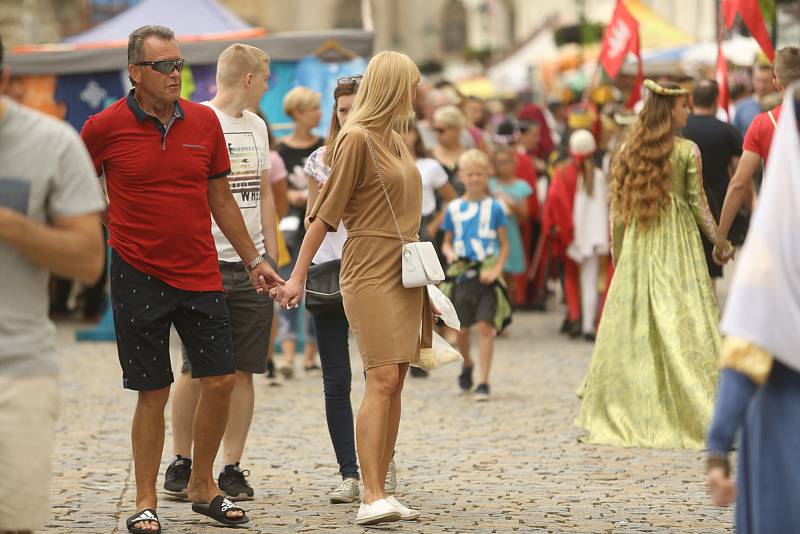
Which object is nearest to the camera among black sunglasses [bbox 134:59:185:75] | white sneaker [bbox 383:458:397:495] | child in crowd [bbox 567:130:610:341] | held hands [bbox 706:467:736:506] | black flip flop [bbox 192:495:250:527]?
held hands [bbox 706:467:736:506]

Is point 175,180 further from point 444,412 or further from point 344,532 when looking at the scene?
point 444,412

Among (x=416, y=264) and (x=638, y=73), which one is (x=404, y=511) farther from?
(x=638, y=73)

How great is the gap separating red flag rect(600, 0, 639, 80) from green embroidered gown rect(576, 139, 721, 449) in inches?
215

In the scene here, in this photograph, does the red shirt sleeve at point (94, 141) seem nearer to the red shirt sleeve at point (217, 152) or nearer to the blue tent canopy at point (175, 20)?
the red shirt sleeve at point (217, 152)

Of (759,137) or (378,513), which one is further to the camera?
(759,137)

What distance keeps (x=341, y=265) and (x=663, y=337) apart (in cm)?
260

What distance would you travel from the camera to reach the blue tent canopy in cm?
1537

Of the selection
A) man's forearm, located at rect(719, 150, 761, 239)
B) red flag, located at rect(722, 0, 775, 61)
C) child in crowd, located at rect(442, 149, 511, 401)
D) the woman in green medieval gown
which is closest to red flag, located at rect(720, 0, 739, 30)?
red flag, located at rect(722, 0, 775, 61)

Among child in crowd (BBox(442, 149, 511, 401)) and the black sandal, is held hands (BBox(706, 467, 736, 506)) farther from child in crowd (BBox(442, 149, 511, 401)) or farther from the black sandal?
child in crowd (BBox(442, 149, 511, 401))

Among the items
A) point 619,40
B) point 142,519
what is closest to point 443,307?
point 142,519

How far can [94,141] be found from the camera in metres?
5.78

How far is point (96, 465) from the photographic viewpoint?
7.75 meters

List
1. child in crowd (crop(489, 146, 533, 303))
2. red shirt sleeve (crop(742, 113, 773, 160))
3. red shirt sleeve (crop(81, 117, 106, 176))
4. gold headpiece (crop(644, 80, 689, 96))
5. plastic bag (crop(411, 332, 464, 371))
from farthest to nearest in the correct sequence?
child in crowd (crop(489, 146, 533, 303)) → gold headpiece (crop(644, 80, 689, 96)) → red shirt sleeve (crop(742, 113, 773, 160)) → plastic bag (crop(411, 332, 464, 371)) → red shirt sleeve (crop(81, 117, 106, 176))

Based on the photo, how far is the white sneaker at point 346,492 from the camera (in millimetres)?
6660
